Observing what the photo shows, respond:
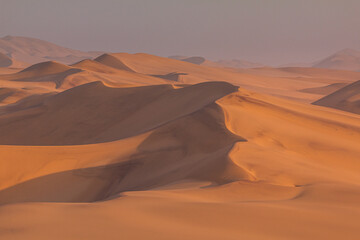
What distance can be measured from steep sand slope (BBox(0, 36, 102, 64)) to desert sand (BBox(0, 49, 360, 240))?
134772 mm

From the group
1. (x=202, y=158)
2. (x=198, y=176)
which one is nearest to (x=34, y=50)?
(x=202, y=158)

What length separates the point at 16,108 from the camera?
632 inches

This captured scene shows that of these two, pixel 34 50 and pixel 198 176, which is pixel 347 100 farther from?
pixel 34 50

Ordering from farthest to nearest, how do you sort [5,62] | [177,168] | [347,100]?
[5,62], [347,100], [177,168]

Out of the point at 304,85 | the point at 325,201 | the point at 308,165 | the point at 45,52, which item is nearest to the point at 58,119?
the point at 308,165

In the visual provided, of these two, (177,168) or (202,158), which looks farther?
(202,158)

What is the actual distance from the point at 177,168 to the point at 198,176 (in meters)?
0.76

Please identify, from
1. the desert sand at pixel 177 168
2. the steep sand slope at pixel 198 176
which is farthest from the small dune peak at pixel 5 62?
the steep sand slope at pixel 198 176

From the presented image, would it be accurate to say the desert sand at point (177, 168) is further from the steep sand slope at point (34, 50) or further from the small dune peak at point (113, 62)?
the steep sand slope at point (34, 50)

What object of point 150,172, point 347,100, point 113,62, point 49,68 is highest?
point 150,172

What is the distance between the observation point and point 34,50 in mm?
165750

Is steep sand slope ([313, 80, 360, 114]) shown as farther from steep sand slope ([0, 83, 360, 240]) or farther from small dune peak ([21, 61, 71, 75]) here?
small dune peak ([21, 61, 71, 75])

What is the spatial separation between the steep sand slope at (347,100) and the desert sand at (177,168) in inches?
326

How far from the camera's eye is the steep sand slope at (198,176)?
2660 mm
